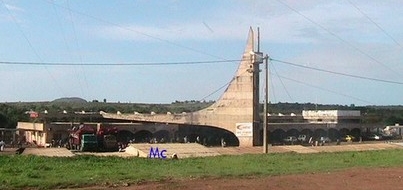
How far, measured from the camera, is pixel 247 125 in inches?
2813

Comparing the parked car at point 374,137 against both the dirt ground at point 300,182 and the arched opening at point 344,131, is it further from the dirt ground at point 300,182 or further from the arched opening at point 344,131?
the dirt ground at point 300,182

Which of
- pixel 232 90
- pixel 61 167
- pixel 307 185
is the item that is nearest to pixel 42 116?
pixel 232 90

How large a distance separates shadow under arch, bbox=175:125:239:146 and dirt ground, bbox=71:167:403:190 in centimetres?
6647

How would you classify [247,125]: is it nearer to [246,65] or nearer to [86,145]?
[246,65]

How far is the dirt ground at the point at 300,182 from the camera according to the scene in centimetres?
1675

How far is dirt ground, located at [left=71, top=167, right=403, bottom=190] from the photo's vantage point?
1675 cm

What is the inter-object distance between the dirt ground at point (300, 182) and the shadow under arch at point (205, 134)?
66475 mm

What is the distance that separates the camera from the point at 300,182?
1845 centimetres

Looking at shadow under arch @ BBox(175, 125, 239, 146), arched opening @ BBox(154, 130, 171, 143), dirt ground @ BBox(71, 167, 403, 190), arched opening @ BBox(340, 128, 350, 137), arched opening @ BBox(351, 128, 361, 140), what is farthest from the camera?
arched opening @ BBox(340, 128, 350, 137)

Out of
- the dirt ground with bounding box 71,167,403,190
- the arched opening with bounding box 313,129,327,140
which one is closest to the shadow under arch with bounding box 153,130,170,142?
the arched opening with bounding box 313,129,327,140

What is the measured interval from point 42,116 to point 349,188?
253 feet

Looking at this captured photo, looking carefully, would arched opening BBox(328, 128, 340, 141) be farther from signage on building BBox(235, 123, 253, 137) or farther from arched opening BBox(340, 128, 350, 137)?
signage on building BBox(235, 123, 253, 137)

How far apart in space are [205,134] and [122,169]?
72059 millimetres

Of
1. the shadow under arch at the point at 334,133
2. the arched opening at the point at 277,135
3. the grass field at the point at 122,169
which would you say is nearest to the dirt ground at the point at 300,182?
the grass field at the point at 122,169
